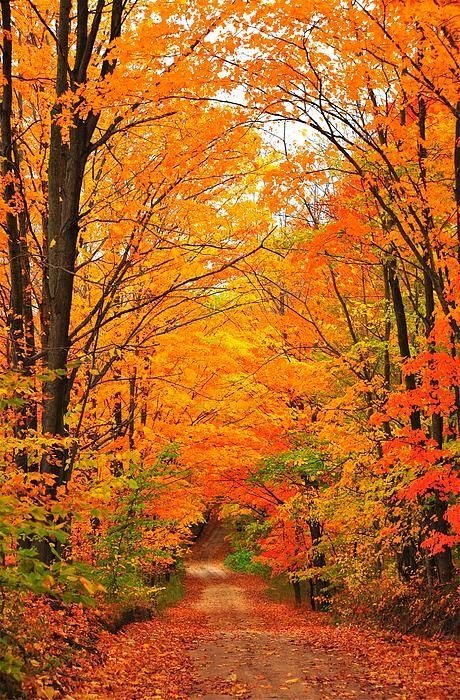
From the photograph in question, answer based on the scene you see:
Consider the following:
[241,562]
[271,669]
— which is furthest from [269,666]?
[241,562]

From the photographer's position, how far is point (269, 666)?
861 centimetres

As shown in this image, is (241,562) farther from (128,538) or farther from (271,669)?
(271,669)

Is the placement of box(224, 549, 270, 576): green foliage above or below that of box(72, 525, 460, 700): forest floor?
below

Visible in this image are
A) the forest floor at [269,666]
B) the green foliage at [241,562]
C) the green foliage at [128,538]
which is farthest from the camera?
the green foliage at [241,562]

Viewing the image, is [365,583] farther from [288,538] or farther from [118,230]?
[118,230]

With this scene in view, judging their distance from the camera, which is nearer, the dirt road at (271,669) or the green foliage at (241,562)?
the dirt road at (271,669)

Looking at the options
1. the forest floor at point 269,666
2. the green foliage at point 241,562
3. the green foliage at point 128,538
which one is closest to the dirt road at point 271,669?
the forest floor at point 269,666

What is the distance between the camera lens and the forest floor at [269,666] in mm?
6934

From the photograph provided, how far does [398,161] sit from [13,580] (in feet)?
24.5

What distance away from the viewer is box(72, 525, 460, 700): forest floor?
22.7ft

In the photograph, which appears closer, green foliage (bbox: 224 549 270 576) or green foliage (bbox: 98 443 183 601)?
green foliage (bbox: 98 443 183 601)

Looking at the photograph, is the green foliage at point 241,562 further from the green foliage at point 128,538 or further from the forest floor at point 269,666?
the forest floor at point 269,666

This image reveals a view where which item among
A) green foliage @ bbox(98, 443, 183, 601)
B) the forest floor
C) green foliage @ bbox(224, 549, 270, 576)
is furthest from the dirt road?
green foliage @ bbox(224, 549, 270, 576)

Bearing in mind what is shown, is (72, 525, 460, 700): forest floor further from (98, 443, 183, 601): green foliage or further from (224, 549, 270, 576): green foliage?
(224, 549, 270, 576): green foliage
